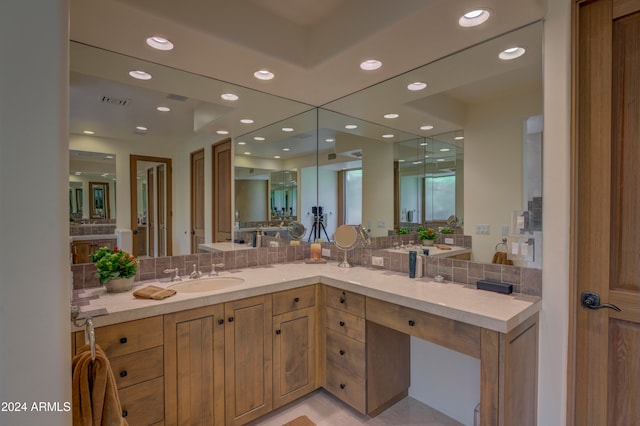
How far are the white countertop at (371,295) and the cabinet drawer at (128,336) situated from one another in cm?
4

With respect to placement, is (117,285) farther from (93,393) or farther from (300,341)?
(300,341)

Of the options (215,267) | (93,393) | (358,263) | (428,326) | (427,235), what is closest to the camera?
(93,393)

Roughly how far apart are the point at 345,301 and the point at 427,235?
2.57ft

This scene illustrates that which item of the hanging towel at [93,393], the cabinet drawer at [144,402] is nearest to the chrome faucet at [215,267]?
the cabinet drawer at [144,402]

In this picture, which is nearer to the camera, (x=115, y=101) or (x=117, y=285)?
(x=117, y=285)

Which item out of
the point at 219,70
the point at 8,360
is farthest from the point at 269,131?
the point at 8,360

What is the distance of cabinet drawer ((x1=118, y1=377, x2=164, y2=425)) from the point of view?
1.56 meters

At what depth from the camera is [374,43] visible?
1815mm

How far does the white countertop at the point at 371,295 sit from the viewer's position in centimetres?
150

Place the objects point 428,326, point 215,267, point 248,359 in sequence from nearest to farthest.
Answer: point 428,326 < point 248,359 < point 215,267

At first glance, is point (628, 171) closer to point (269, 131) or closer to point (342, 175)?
point (342, 175)

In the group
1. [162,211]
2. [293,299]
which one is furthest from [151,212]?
[293,299]

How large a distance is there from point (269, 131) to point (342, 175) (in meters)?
0.84

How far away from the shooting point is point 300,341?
2240 millimetres
